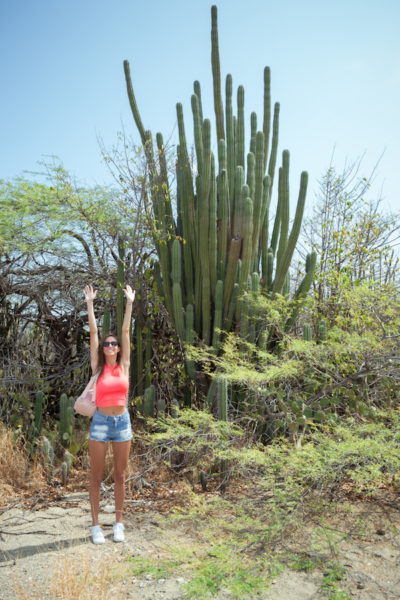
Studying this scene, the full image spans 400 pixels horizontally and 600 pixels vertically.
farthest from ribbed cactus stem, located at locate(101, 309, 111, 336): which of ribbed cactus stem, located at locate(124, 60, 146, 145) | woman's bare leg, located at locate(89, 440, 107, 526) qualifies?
woman's bare leg, located at locate(89, 440, 107, 526)

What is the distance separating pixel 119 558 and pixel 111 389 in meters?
1.09

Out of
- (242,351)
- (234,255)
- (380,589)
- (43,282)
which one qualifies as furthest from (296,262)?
(380,589)

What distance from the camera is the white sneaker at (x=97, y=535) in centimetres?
346

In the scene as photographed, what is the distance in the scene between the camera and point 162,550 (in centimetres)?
344

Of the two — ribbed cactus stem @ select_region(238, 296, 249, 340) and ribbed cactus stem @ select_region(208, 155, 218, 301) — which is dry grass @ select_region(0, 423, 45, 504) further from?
ribbed cactus stem @ select_region(208, 155, 218, 301)

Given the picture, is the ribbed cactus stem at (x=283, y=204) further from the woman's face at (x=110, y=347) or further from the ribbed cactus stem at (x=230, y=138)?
the woman's face at (x=110, y=347)

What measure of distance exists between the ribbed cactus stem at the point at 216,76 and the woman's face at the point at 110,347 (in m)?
3.75

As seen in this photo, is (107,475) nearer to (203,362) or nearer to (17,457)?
(17,457)

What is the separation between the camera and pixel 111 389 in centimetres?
349

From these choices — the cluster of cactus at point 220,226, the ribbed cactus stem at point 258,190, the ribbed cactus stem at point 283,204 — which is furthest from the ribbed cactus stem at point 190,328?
the ribbed cactus stem at point 283,204

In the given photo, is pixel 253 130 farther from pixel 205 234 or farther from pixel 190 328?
pixel 190 328

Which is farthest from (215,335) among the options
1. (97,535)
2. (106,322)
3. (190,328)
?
(97,535)

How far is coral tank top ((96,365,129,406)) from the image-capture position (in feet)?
11.4

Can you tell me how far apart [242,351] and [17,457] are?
2494 millimetres
